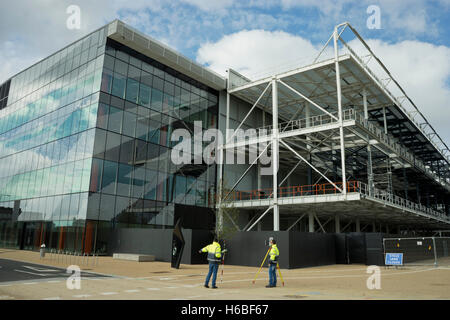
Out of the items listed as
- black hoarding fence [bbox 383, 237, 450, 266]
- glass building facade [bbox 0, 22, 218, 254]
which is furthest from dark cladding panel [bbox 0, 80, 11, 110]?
black hoarding fence [bbox 383, 237, 450, 266]

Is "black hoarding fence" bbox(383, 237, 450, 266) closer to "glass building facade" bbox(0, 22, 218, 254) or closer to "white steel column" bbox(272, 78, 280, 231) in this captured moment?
"white steel column" bbox(272, 78, 280, 231)

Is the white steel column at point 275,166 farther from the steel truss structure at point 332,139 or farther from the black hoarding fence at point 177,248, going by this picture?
the black hoarding fence at point 177,248

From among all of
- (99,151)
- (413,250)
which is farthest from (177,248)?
(413,250)

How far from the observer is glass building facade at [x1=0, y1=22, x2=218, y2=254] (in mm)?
28656

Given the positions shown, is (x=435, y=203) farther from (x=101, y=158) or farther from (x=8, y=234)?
(x=8, y=234)

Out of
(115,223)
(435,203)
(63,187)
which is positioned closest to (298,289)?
(115,223)

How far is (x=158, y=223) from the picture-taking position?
31547 millimetres

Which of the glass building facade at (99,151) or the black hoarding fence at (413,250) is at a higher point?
the glass building facade at (99,151)

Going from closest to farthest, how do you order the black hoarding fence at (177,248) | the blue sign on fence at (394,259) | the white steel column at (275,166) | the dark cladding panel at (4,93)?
1. the black hoarding fence at (177,248)
2. the blue sign on fence at (394,259)
3. the white steel column at (275,166)
4. the dark cladding panel at (4,93)

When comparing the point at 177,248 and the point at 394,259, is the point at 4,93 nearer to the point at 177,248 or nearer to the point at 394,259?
the point at 177,248

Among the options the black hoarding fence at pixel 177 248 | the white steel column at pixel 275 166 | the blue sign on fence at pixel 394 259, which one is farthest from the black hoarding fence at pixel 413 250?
the black hoarding fence at pixel 177 248

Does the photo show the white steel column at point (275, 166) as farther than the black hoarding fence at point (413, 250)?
Yes

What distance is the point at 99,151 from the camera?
28703mm

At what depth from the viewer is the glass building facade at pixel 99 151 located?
28.7 meters
